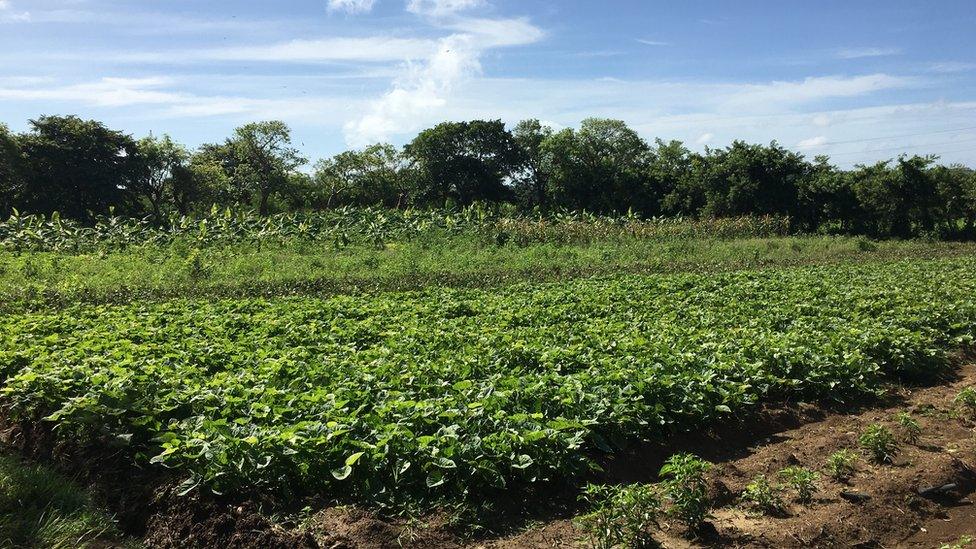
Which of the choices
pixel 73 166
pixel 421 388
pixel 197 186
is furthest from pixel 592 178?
pixel 421 388

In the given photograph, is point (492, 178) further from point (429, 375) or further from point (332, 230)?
point (429, 375)

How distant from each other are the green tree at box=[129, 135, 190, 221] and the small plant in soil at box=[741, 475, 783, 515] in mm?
32194

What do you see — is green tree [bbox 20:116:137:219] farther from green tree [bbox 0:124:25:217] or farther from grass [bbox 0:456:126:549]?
grass [bbox 0:456:126:549]

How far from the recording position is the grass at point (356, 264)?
14875 millimetres

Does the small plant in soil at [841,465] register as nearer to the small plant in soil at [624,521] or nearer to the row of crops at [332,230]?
the small plant in soil at [624,521]

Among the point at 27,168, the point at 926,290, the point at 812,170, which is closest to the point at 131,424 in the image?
the point at 926,290

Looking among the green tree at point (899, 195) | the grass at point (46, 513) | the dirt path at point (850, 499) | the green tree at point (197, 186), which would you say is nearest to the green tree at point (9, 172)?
the green tree at point (197, 186)

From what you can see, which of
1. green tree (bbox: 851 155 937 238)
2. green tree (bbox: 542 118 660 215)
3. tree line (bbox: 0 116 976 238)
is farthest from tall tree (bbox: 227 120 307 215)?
green tree (bbox: 851 155 937 238)

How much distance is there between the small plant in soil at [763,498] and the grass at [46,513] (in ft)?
15.6

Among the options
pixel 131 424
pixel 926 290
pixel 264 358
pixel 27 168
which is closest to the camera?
pixel 131 424

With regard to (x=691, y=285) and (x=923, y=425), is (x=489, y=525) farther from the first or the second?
(x=691, y=285)

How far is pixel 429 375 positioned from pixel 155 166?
1174 inches

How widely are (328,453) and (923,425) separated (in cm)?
605

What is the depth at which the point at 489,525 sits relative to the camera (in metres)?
4.55
